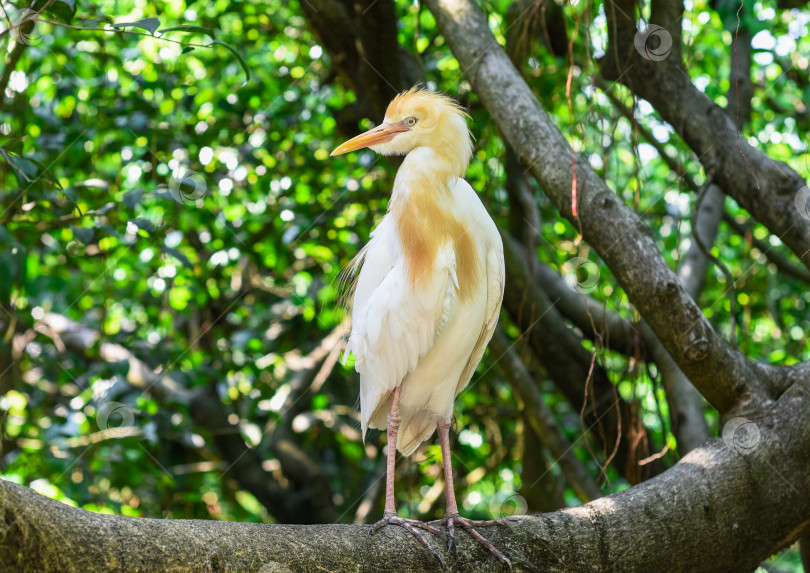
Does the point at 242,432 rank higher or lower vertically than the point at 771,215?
higher

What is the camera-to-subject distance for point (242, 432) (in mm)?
3895

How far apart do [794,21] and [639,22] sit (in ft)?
5.81

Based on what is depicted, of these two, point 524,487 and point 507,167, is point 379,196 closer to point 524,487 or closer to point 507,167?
point 507,167

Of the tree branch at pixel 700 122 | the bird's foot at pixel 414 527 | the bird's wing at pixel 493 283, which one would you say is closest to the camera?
the bird's foot at pixel 414 527

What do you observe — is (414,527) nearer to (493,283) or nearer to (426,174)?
(493,283)

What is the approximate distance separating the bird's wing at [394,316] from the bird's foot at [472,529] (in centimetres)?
46

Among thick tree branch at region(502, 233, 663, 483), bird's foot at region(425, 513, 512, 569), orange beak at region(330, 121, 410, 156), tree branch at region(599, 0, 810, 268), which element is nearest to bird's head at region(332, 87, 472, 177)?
orange beak at region(330, 121, 410, 156)

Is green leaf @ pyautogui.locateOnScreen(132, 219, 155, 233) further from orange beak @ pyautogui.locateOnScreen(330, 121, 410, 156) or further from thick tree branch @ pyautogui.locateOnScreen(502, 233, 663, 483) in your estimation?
thick tree branch @ pyautogui.locateOnScreen(502, 233, 663, 483)

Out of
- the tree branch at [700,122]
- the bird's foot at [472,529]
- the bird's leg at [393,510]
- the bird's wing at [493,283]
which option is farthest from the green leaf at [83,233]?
the tree branch at [700,122]

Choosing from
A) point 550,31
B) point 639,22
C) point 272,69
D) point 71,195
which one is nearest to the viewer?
point 71,195

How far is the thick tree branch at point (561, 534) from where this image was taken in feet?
3.97

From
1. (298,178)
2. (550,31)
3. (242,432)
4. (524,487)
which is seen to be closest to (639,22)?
(550,31)

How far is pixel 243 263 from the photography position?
4.43m

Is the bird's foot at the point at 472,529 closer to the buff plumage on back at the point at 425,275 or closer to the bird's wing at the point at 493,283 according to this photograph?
the buff plumage on back at the point at 425,275
